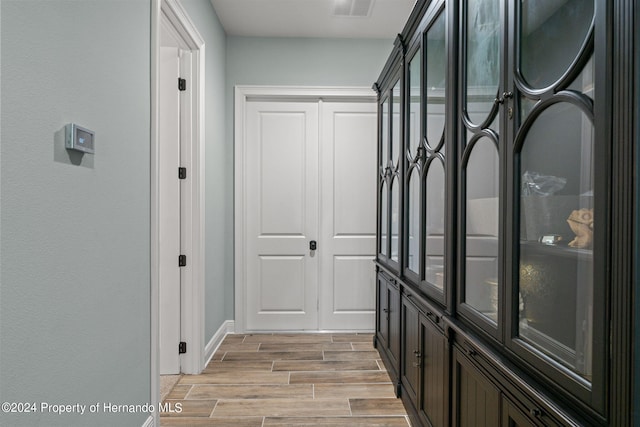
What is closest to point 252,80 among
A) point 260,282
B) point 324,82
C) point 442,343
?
point 324,82

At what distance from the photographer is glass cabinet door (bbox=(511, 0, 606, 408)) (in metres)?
0.86

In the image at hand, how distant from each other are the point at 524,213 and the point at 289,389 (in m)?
2.15

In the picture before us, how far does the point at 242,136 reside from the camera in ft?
13.0

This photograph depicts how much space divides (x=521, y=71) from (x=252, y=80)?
126 inches

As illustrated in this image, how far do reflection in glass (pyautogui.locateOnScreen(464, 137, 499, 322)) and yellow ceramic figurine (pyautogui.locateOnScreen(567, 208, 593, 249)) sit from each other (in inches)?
14.7

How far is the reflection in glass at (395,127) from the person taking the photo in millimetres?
2707

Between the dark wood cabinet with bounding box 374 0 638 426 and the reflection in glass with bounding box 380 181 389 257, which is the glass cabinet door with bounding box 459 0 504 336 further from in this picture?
the reflection in glass with bounding box 380 181 389 257

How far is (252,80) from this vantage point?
396cm

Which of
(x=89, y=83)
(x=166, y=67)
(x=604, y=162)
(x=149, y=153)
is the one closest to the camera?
(x=604, y=162)

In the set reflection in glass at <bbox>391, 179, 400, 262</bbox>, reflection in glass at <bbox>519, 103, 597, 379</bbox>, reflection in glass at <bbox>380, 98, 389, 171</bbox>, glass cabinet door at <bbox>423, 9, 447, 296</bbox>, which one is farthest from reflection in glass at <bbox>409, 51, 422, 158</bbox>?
reflection in glass at <bbox>519, 103, 597, 379</bbox>

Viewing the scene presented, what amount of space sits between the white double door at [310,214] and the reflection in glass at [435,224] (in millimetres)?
2056

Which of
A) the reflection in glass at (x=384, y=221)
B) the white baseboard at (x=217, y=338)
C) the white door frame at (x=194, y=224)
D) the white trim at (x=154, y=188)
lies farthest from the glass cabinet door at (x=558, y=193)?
the white baseboard at (x=217, y=338)

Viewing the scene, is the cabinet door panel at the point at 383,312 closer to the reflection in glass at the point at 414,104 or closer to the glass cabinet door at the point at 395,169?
the glass cabinet door at the point at 395,169

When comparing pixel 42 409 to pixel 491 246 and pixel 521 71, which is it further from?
pixel 521 71
